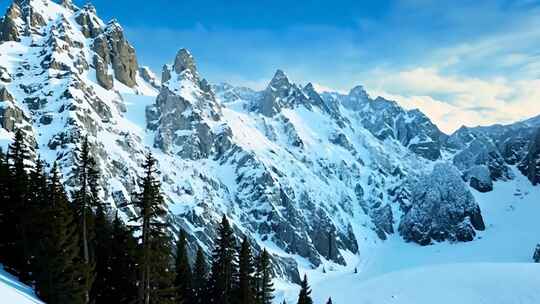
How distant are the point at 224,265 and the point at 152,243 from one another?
20544 millimetres

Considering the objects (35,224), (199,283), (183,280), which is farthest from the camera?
(199,283)

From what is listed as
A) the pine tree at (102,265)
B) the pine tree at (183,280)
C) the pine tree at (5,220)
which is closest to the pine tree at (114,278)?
the pine tree at (102,265)

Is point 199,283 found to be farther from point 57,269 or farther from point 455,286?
point 455,286

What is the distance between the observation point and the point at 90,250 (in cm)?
4953

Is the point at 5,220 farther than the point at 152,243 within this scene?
Yes

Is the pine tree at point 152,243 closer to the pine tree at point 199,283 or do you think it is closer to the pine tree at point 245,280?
the pine tree at point 245,280

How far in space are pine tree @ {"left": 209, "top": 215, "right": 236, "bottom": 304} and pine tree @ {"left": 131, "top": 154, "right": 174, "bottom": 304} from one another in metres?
16.8

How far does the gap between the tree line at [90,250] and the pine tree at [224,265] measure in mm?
93

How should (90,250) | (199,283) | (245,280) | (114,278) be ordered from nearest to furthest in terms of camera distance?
(114,278) → (90,250) → (245,280) → (199,283)

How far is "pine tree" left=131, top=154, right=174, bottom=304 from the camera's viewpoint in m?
33.4

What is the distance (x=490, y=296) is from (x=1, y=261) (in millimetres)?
59727

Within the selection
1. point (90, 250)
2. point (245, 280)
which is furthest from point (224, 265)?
point (90, 250)

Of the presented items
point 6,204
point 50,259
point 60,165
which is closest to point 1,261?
point 6,204

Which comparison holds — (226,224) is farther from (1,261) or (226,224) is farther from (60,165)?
(60,165)
